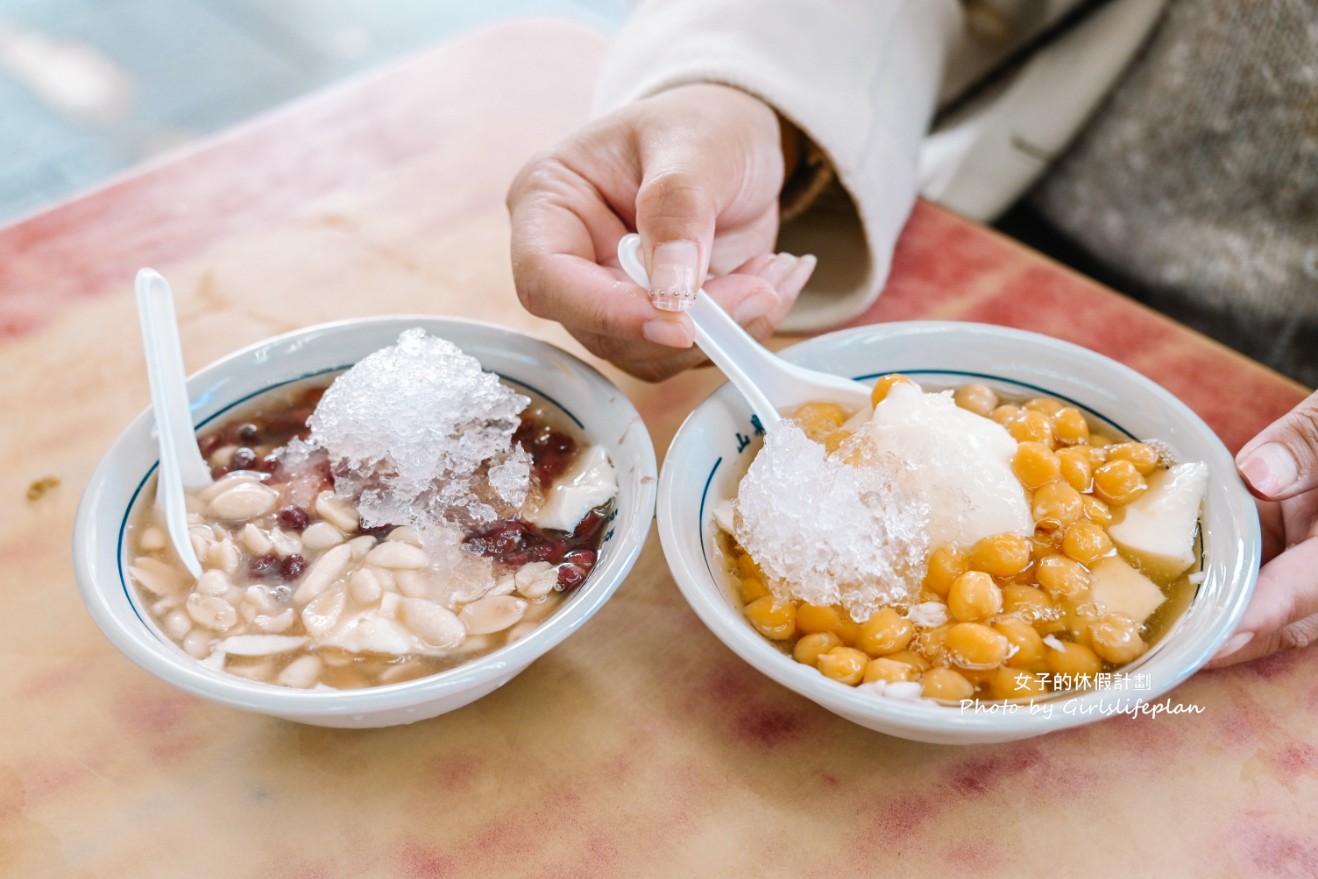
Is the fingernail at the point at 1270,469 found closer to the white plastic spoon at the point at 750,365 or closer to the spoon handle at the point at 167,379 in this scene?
the white plastic spoon at the point at 750,365

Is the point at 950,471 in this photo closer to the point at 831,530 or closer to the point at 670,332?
the point at 831,530

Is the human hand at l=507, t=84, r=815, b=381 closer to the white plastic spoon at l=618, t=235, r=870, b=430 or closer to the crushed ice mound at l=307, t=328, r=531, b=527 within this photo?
the white plastic spoon at l=618, t=235, r=870, b=430

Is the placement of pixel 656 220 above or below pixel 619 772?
above

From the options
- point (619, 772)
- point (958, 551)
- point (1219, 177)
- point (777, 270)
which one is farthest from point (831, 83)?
point (619, 772)

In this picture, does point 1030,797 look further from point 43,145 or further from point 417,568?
point 43,145

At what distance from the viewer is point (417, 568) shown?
108 centimetres

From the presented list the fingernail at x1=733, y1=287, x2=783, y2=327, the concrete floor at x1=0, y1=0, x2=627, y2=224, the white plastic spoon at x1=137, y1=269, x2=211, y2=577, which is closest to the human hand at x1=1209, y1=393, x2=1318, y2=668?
the fingernail at x1=733, y1=287, x2=783, y2=327

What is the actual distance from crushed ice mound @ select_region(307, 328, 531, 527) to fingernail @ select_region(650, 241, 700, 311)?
217mm

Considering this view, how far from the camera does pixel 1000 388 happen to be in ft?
4.12

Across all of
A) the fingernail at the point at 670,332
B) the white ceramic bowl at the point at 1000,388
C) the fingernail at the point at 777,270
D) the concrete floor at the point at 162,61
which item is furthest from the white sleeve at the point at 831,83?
the concrete floor at the point at 162,61

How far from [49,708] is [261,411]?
15.4 inches

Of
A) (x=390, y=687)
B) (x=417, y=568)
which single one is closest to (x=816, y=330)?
(x=417, y=568)

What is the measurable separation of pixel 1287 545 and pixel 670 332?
2.36 ft

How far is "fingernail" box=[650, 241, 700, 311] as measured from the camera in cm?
113
